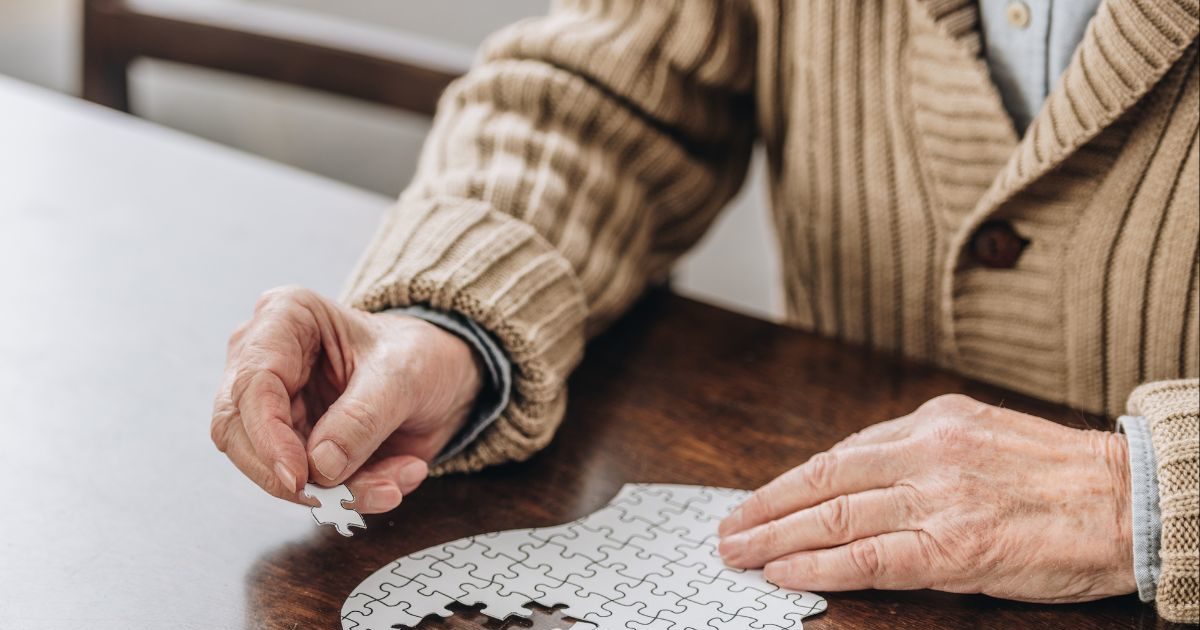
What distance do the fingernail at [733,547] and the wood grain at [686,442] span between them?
0.07 meters

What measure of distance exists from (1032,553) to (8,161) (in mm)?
1248

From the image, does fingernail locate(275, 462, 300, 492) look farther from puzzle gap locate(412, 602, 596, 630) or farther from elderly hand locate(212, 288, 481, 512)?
puzzle gap locate(412, 602, 596, 630)

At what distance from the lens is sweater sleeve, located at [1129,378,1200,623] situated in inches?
28.9

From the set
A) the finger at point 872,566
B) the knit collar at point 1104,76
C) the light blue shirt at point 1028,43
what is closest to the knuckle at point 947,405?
the finger at point 872,566

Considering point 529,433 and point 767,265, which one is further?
point 767,265

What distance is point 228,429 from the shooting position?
0.77 metres

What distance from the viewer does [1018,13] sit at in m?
1.03

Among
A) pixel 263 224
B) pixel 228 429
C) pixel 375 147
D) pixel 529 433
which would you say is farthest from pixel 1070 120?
pixel 375 147

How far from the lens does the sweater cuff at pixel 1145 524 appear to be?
2.47 feet

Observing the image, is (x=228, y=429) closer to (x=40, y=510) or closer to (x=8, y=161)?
(x=40, y=510)

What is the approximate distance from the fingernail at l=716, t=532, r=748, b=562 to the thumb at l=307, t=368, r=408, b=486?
0.24 meters

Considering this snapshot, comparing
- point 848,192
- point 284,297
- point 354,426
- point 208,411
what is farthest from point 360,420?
point 848,192

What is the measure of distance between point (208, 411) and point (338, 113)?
2015mm

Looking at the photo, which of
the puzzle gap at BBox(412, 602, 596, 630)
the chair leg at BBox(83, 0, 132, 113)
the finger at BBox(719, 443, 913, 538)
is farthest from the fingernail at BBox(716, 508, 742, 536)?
the chair leg at BBox(83, 0, 132, 113)
